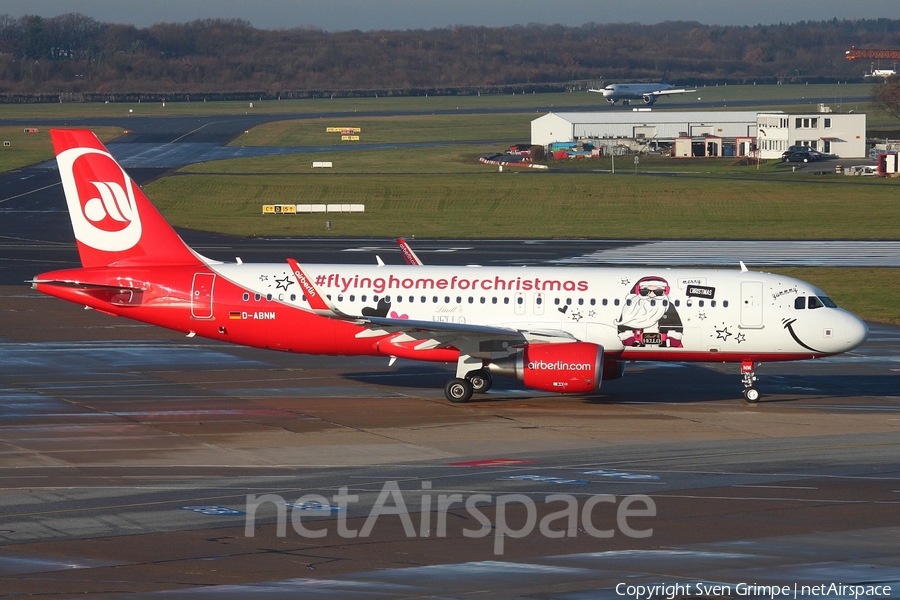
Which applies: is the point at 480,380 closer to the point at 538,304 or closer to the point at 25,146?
the point at 538,304

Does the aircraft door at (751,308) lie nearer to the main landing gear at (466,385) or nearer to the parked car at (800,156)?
the main landing gear at (466,385)

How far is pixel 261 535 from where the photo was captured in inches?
855

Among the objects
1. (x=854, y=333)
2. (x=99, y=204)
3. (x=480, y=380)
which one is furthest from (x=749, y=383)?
(x=99, y=204)

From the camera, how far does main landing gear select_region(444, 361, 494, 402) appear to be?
1467 inches

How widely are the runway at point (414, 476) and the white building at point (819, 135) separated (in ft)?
362

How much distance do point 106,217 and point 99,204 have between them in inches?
20.5

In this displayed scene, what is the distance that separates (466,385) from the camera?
3725 cm

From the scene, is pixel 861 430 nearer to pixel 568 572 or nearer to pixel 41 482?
pixel 568 572

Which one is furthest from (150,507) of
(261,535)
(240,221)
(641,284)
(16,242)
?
(240,221)

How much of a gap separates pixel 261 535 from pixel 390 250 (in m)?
55.4

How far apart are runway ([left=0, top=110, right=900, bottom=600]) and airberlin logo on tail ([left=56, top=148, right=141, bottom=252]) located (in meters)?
4.99

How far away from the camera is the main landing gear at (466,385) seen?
3725 cm

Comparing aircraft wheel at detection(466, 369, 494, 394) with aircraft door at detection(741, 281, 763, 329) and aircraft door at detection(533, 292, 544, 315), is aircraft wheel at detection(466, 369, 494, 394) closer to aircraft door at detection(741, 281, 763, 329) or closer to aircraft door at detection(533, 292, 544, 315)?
aircraft door at detection(533, 292, 544, 315)

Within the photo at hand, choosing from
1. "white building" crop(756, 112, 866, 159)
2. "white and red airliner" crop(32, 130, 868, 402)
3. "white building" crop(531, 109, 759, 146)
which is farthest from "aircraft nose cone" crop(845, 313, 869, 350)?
"white building" crop(531, 109, 759, 146)
